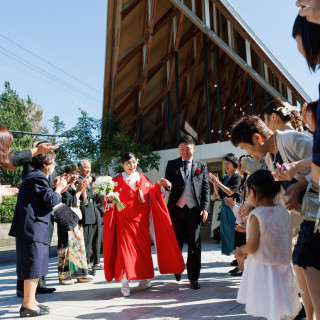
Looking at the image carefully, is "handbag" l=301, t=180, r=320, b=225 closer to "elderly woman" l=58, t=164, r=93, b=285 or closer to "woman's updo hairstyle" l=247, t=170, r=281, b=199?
"woman's updo hairstyle" l=247, t=170, r=281, b=199

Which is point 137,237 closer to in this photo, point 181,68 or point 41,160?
point 41,160

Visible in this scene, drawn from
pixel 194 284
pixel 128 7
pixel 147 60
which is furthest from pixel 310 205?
pixel 147 60

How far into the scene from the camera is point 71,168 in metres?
5.50

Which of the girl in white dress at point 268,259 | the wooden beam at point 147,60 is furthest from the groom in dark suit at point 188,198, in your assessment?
the wooden beam at point 147,60

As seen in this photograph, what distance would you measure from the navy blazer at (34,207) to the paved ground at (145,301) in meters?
0.82

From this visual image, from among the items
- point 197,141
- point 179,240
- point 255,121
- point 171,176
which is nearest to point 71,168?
point 171,176

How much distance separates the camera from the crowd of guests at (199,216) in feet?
6.78

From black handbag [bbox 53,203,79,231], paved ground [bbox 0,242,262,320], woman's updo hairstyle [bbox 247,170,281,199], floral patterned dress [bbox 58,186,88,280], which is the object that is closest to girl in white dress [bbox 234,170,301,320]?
woman's updo hairstyle [bbox 247,170,281,199]

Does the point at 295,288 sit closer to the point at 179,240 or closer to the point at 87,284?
the point at 179,240

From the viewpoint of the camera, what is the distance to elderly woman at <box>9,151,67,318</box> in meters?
3.48

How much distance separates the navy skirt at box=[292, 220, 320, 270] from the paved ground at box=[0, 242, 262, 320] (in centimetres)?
137

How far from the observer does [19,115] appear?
27141 millimetres

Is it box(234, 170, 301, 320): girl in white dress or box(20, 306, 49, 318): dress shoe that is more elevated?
box(234, 170, 301, 320): girl in white dress

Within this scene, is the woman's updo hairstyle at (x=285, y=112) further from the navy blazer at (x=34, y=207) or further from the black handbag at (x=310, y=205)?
the navy blazer at (x=34, y=207)
